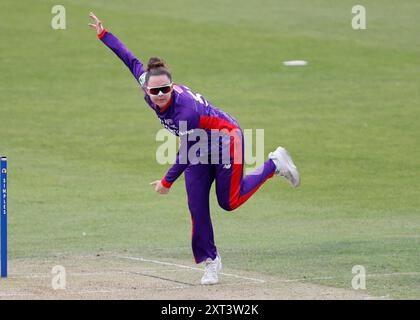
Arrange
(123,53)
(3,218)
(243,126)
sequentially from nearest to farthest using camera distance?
(3,218), (123,53), (243,126)

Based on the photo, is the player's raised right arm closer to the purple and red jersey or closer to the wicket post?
the purple and red jersey

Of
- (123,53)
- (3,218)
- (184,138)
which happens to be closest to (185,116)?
(184,138)

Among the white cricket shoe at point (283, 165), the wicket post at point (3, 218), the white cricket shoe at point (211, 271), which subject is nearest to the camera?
the white cricket shoe at point (211, 271)

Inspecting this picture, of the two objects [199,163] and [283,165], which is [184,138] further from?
[283,165]

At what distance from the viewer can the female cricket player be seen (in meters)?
11.7

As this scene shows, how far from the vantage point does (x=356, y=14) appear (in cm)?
3975

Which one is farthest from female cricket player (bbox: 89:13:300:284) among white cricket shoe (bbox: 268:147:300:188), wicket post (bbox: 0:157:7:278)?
wicket post (bbox: 0:157:7:278)

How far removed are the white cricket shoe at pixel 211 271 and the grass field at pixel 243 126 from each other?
0.80m

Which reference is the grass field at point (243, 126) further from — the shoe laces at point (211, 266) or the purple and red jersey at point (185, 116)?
the purple and red jersey at point (185, 116)

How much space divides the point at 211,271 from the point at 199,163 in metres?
1.24

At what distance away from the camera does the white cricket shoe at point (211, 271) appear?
1209 centimetres

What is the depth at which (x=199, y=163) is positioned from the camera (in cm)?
1203

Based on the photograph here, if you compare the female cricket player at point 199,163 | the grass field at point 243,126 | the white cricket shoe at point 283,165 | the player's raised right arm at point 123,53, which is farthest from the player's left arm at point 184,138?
the grass field at point 243,126

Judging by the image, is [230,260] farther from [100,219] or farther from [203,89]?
[203,89]
